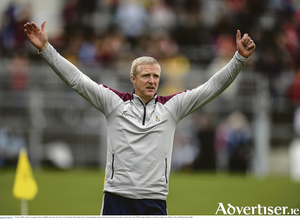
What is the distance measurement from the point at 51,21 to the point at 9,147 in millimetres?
6683

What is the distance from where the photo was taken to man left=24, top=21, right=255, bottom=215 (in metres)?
4.73

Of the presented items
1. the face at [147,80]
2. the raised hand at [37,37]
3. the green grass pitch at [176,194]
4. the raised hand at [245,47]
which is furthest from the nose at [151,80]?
the green grass pitch at [176,194]

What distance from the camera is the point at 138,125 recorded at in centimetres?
481

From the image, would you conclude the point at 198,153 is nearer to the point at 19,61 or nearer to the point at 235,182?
the point at 235,182

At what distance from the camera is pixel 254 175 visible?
45.4 feet

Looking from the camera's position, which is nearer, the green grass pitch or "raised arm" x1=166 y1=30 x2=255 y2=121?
"raised arm" x1=166 y1=30 x2=255 y2=121

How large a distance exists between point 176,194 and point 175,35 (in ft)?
25.8

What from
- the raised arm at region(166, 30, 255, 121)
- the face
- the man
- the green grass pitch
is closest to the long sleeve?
the man

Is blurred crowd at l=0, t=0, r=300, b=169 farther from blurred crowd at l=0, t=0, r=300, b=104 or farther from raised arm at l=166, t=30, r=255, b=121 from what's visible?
raised arm at l=166, t=30, r=255, b=121

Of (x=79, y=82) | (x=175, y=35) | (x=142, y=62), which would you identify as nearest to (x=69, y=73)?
(x=79, y=82)

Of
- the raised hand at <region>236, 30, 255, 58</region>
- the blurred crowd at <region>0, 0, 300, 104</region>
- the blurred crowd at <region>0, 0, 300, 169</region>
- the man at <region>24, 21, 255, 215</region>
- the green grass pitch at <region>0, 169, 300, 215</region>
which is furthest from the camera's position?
the blurred crowd at <region>0, 0, 300, 104</region>

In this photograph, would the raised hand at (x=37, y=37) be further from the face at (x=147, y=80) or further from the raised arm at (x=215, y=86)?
the raised arm at (x=215, y=86)

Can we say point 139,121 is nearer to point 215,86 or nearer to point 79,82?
point 79,82

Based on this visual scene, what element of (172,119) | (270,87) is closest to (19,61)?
(270,87)
